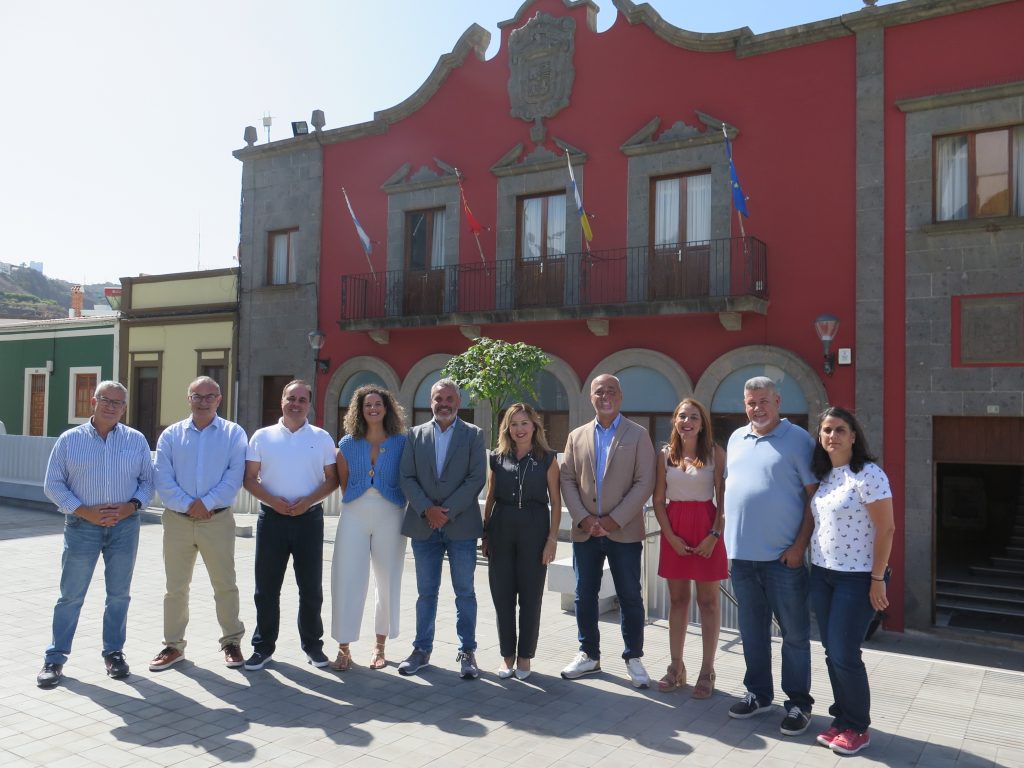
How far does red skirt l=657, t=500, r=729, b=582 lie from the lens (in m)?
5.02

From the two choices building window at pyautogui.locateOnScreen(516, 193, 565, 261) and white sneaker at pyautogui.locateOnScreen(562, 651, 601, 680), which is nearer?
white sneaker at pyautogui.locateOnScreen(562, 651, 601, 680)

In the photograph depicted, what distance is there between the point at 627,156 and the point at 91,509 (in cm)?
1027

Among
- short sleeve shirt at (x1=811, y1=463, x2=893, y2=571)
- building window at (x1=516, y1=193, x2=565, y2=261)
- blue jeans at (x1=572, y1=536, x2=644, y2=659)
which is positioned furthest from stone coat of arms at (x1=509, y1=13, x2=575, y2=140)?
short sleeve shirt at (x1=811, y1=463, x2=893, y2=571)

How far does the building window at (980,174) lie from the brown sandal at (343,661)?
965 centimetres

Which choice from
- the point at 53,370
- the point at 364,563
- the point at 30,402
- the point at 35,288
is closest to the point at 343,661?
the point at 364,563

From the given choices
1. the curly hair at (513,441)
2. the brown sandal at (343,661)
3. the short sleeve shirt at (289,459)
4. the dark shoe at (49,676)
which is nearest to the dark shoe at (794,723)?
the curly hair at (513,441)

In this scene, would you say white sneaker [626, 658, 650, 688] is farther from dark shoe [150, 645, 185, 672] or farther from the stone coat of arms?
the stone coat of arms

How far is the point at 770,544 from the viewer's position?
4.55 metres

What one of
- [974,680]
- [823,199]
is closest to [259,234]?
[823,199]

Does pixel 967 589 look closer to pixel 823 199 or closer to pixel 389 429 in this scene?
pixel 823 199

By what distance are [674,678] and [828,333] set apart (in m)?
7.58

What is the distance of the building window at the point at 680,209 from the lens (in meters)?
12.9

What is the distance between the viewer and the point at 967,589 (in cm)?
1238

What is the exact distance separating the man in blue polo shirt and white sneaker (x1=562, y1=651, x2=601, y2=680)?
3.18 feet
